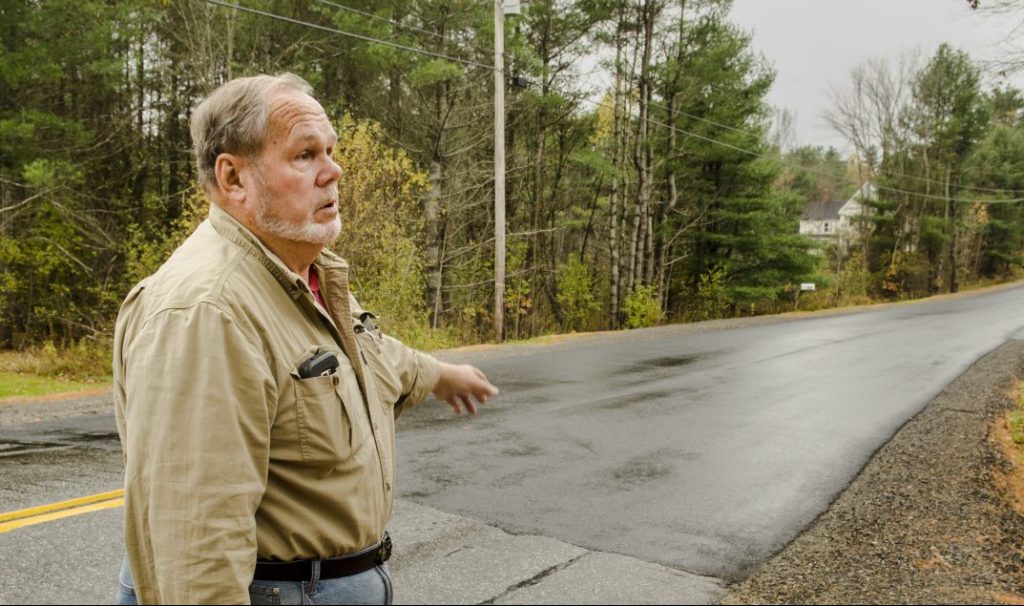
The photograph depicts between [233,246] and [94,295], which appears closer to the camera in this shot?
[233,246]

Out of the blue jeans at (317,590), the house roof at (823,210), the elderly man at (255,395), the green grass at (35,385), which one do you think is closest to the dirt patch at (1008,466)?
the blue jeans at (317,590)

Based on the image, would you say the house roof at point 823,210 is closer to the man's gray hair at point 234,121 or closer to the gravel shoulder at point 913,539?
the gravel shoulder at point 913,539

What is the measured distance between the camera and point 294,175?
177 cm

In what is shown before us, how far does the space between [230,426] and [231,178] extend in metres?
0.63

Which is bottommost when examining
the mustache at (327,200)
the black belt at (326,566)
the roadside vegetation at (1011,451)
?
the roadside vegetation at (1011,451)

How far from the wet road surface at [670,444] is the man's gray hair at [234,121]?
11.5 ft

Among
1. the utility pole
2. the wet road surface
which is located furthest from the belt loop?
the utility pole

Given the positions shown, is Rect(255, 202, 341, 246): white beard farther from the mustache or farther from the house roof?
the house roof

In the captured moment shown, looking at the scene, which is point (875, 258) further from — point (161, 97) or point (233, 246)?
point (233, 246)

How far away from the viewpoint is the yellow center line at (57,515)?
449cm

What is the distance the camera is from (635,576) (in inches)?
159

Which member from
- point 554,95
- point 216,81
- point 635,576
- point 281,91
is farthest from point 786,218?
point 281,91

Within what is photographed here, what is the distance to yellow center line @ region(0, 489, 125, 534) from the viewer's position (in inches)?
179

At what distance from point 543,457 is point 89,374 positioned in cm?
1018
